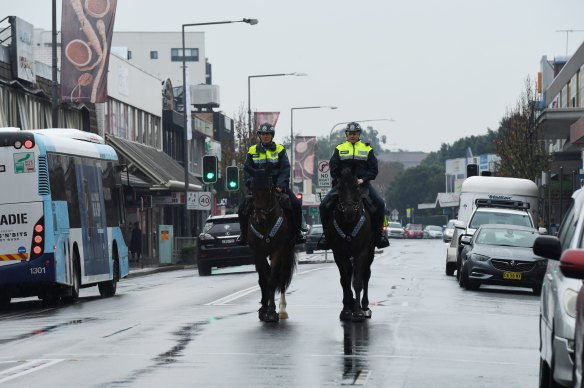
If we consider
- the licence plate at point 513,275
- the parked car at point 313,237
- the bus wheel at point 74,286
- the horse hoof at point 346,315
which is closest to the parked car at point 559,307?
the horse hoof at point 346,315

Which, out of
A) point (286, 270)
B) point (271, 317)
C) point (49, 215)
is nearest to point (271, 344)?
point (271, 317)

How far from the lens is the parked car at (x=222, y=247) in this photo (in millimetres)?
38469

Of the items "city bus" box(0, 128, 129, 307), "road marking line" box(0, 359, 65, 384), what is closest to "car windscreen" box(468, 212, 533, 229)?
"city bus" box(0, 128, 129, 307)

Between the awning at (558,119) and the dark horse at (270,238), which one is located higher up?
the awning at (558,119)

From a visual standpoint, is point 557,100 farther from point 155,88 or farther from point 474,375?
point 474,375

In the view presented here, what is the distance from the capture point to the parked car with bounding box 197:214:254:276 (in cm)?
3847

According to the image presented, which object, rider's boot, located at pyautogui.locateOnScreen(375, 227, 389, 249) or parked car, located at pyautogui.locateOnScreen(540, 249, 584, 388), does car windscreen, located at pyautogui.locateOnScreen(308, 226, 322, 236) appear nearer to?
rider's boot, located at pyautogui.locateOnScreen(375, 227, 389, 249)

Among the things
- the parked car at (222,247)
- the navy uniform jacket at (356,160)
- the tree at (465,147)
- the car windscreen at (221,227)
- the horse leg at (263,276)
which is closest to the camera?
the navy uniform jacket at (356,160)

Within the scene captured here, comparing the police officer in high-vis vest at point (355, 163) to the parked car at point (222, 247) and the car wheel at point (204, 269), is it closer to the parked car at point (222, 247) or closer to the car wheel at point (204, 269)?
the parked car at point (222, 247)

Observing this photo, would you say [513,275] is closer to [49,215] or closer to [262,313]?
[49,215]

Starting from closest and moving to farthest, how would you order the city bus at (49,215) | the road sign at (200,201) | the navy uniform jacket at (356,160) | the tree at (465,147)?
the navy uniform jacket at (356,160)
the city bus at (49,215)
the road sign at (200,201)
the tree at (465,147)

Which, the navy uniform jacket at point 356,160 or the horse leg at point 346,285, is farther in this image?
the horse leg at point 346,285

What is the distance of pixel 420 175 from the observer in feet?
582

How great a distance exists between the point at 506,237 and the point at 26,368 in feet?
57.7
